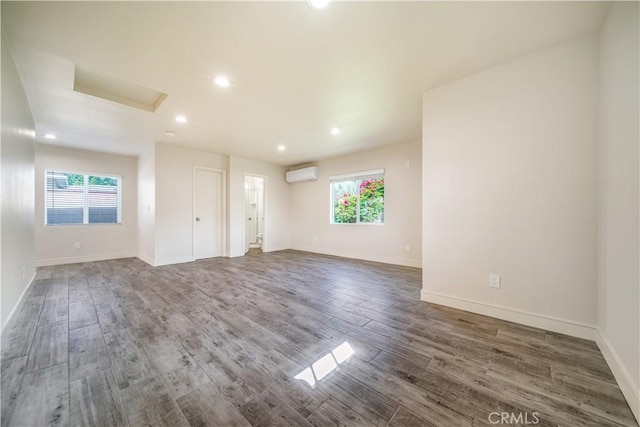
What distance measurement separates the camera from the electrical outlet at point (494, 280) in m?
2.19

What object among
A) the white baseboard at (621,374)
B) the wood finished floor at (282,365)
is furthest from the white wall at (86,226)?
the white baseboard at (621,374)

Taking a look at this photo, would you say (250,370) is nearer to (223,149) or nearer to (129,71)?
(129,71)

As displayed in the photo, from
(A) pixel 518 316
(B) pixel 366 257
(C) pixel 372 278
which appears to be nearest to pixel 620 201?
(A) pixel 518 316

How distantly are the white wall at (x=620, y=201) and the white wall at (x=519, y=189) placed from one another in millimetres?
105

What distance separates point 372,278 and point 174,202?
419 cm

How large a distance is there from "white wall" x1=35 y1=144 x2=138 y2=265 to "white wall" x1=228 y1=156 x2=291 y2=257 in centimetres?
242

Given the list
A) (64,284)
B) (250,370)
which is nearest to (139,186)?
(64,284)

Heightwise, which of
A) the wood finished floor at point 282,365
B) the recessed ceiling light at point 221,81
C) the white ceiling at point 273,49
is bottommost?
the wood finished floor at point 282,365

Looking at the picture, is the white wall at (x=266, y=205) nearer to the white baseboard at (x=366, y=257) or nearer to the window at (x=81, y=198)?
the white baseboard at (x=366, y=257)

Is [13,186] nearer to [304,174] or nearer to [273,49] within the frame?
[273,49]

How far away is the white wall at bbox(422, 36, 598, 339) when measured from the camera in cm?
183

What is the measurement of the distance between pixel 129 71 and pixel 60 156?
14.0ft

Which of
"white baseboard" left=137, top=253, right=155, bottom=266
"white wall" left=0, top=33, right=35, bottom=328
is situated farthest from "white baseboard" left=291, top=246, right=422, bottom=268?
"white wall" left=0, top=33, right=35, bottom=328

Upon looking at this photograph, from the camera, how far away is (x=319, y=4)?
4.91ft
